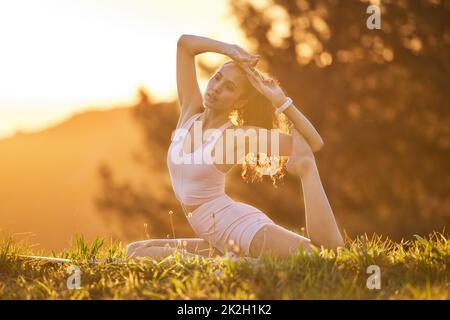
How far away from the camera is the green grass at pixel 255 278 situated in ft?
14.9

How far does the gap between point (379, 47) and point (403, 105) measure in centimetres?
173

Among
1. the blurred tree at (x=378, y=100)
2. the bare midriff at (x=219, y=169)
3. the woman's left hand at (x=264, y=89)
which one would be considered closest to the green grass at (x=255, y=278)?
the bare midriff at (x=219, y=169)

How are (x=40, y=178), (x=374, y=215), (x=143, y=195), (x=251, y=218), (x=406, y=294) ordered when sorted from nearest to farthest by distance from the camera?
(x=406, y=294)
(x=251, y=218)
(x=374, y=215)
(x=143, y=195)
(x=40, y=178)

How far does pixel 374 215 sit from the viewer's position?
16.1 metres

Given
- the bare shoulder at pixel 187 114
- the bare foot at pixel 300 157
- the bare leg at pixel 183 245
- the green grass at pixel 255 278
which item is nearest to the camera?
the green grass at pixel 255 278

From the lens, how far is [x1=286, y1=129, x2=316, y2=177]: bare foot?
5797 mm

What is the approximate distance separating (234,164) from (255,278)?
1372mm

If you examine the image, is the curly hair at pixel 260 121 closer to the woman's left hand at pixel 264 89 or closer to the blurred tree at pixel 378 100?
the woman's left hand at pixel 264 89

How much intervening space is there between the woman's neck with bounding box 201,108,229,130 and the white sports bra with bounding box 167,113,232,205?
0.08 meters

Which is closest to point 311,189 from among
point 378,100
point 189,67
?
point 189,67

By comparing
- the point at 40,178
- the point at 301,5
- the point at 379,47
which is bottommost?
the point at 40,178

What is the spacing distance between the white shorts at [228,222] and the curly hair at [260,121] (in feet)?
1.72
